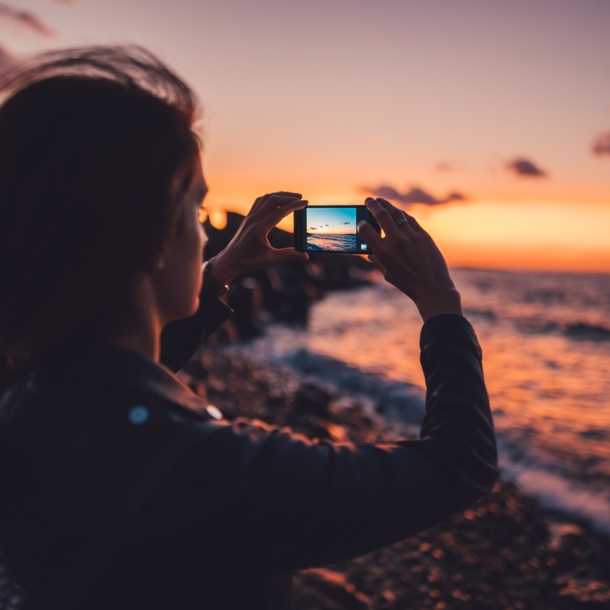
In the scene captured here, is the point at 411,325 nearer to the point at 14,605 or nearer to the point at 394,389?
the point at 394,389

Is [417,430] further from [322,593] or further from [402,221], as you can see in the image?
[402,221]

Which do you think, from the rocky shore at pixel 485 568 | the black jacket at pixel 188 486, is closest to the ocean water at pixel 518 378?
the rocky shore at pixel 485 568

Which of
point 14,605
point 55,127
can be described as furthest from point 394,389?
point 55,127

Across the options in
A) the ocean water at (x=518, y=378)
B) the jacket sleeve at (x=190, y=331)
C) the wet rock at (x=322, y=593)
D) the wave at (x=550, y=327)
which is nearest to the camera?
the jacket sleeve at (x=190, y=331)

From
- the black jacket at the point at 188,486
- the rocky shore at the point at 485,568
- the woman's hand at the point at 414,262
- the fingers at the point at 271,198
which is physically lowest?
the rocky shore at the point at 485,568

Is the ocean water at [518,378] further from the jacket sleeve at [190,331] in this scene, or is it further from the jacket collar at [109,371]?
the jacket collar at [109,371]

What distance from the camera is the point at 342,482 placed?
2.90ft

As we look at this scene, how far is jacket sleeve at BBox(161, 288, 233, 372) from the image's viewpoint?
62.4 inches

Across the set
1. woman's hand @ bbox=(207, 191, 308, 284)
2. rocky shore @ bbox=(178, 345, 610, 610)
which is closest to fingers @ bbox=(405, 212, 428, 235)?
woman's hand @ bbox=(207, 191, 308, 284)

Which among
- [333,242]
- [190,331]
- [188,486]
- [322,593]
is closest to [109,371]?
[188,486]

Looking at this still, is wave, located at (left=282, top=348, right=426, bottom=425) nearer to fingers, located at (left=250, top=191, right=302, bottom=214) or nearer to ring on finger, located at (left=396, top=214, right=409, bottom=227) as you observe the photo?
fingers, located at (left=250, top=191, right=302, bottom=214)

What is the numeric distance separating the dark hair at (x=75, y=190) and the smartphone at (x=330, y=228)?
1070 mm

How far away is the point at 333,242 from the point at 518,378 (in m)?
11.3

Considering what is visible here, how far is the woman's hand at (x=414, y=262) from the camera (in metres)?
1.21
